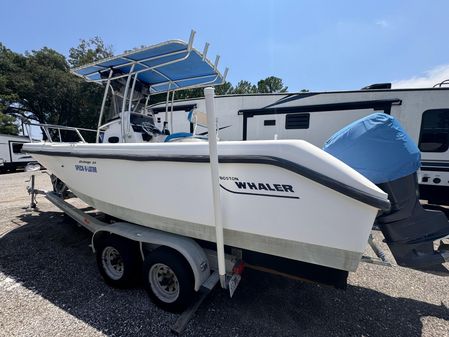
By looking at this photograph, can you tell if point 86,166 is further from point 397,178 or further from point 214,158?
point 397,178

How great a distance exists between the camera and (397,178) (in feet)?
6.08

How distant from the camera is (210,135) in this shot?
63.2 inches

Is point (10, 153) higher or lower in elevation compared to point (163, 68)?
lower

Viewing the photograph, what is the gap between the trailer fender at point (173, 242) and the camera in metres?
2.08

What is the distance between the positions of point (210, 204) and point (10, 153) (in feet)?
54.2

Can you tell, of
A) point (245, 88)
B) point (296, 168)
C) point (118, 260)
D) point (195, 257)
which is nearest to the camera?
point (296, 168)

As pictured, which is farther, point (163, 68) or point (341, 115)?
point (341, 115)

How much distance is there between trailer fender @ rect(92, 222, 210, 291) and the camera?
208cm

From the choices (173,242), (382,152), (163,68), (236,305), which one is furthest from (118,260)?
(382,152)

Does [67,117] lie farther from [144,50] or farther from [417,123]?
[417,123]

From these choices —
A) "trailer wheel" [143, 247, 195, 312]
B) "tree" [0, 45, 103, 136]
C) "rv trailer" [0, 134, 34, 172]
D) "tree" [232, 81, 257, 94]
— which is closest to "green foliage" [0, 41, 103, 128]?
"tree" [0, 45, 103, 136]

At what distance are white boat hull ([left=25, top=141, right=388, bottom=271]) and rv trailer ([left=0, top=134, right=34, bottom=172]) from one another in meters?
14.9

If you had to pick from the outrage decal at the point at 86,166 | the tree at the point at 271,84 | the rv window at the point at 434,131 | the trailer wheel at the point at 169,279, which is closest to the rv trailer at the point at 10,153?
the outrage decal at the point at 86,166

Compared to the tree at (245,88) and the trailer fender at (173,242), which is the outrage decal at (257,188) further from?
the tree at (245,88)
